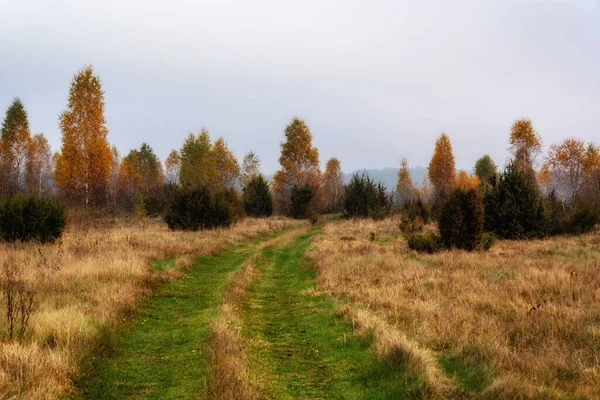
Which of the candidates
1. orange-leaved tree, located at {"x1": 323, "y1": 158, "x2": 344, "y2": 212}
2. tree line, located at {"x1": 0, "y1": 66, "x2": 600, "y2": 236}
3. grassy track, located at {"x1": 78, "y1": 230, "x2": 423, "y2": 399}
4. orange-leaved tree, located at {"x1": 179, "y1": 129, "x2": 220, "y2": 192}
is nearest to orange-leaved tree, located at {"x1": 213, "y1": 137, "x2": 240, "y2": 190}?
tree line, located at {"x1": 0, "y1": 66, "x2": 600, "y2": 236}

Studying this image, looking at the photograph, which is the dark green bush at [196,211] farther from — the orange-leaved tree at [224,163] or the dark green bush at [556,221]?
the orange-leaved tree at [224,163]

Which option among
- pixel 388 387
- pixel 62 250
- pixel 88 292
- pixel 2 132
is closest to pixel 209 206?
pixel 62 250

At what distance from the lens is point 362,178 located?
46.4 metres

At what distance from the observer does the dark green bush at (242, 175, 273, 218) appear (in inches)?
1902

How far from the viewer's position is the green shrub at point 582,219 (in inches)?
1115

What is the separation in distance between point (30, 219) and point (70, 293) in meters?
11.4

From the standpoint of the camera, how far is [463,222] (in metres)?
19.3

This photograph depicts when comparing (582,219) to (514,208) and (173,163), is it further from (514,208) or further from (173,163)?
(173,163)

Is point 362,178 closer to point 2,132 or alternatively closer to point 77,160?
point 77,160

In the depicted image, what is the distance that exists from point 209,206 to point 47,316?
21055 mm

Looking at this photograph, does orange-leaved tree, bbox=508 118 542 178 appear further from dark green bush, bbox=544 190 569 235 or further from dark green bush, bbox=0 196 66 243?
dark green bush, bbox=0 196 66 243

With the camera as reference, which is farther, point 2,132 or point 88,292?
point 2,132

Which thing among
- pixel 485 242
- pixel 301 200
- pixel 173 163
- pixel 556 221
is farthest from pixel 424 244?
pixel 173 163

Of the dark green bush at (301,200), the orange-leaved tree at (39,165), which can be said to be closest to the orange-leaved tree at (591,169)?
the dark green bush at (301,200)
